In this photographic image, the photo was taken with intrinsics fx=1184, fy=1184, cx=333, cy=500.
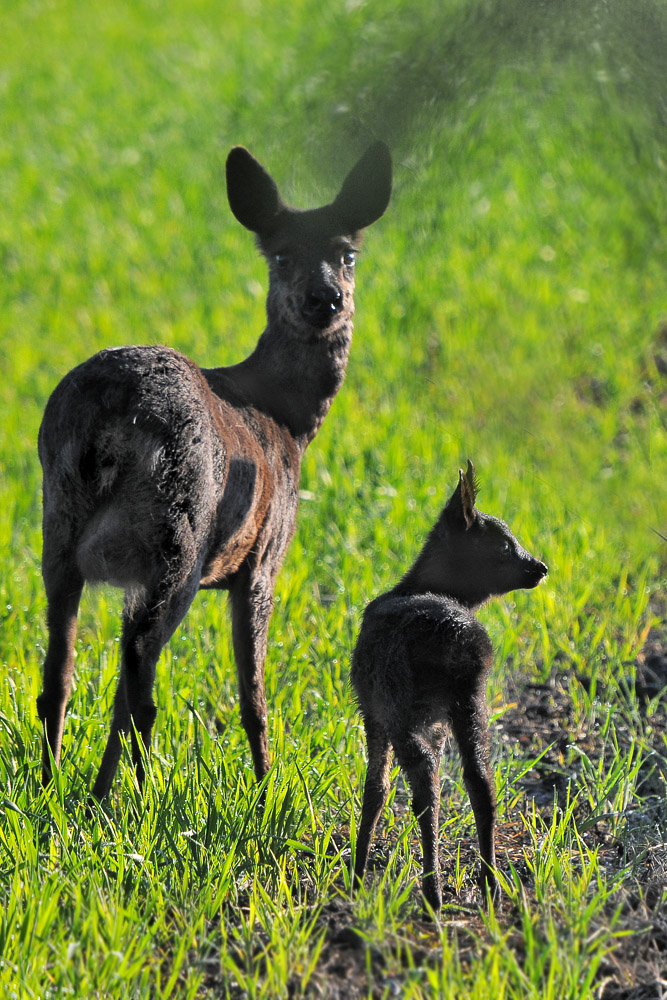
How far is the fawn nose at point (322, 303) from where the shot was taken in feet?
12.9

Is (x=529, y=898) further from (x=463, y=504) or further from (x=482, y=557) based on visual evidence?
(x=463, y=504)

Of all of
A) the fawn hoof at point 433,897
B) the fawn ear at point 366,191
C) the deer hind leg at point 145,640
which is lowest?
the fawn hoof at point 433,897

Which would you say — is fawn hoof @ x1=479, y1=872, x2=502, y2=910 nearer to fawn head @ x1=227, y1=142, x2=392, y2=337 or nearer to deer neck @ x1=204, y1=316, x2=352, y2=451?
deer neck @ x1=204, y1=316, x2=352, y2=451

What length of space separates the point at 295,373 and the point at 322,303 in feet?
1.19

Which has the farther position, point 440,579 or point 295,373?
point 295,373

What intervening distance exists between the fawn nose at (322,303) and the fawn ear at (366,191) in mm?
243

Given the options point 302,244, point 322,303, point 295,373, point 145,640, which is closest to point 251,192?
point 302,244

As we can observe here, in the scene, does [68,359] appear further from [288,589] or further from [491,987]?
[491,987]

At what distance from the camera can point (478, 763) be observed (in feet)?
10.5

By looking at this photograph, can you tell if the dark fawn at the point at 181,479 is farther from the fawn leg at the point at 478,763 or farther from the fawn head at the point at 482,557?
the fawn leg at the point at 478,763

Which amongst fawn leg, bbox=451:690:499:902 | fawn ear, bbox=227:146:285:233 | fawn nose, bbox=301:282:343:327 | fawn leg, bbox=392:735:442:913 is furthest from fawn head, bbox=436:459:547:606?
fawn ear, bbox=227:146:285:233

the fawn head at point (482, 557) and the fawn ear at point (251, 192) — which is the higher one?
the fawn ear at point (251, 192)

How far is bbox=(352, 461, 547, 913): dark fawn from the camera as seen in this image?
321cm

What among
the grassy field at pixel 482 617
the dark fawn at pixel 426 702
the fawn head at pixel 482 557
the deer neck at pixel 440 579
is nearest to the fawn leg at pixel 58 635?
the grassy field at pixel 482 617
